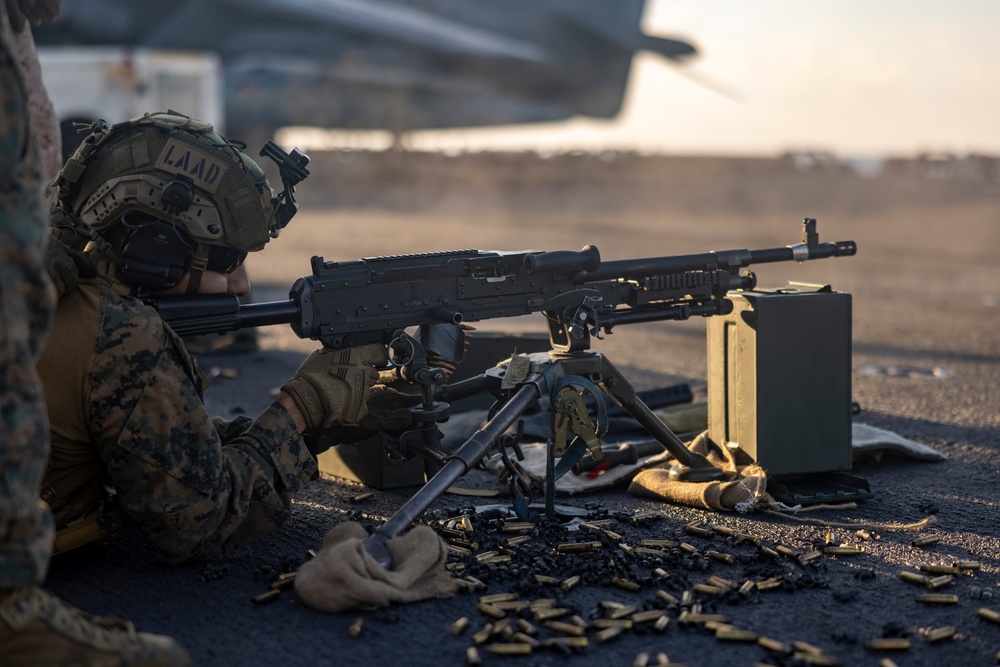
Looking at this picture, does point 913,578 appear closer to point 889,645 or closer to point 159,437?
point 889,645

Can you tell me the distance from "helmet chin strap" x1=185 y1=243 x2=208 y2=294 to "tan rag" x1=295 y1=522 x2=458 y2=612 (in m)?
1.04

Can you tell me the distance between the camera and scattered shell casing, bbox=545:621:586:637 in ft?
10.6

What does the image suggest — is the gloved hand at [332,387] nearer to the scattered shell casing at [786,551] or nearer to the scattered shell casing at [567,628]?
the scattered shell casing at [567,628]

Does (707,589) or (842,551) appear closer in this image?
(707,589)

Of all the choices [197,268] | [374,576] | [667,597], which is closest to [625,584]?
[667,597]

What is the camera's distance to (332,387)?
3.90 meters

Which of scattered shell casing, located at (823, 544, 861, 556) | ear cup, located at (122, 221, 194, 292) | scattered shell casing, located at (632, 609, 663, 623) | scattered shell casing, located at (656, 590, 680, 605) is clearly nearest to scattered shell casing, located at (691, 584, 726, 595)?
scattered shell casing, located at (656, 590, 680, 605)

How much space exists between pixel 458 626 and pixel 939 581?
167 centimetres

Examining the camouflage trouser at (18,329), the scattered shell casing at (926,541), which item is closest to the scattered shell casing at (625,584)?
the scattered shell casing at (926,541)

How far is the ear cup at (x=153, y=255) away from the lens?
3.54 metres

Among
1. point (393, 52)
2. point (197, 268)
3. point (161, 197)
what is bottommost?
point (197, 268)

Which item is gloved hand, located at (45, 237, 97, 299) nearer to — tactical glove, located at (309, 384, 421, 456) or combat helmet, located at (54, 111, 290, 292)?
combat helmet, located at (54, 111, 290, 292)

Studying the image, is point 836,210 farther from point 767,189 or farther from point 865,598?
point 865,598

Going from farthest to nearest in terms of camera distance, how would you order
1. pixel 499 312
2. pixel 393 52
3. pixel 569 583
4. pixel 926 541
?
pixel 393 52 < pixel 499 312 < pixel 926 541 < pixel 569 583
